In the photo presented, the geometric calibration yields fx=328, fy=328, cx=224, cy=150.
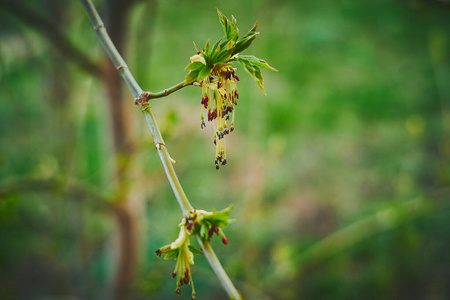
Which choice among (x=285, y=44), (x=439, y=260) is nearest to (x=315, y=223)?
(x=439, y=260)

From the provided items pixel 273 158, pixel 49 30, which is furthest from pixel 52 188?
pixel 273 158

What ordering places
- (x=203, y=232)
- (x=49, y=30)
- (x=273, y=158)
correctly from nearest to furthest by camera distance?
(x=203, y=232) → (x=49, y=30) → (x=273, y=158)

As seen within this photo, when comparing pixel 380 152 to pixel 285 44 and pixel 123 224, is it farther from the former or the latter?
pixel 123 224

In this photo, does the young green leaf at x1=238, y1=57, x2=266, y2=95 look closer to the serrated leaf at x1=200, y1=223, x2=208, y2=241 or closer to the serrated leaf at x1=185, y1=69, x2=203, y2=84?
the serrated leaf at x1=185, y1=69, x2=203, y2=84

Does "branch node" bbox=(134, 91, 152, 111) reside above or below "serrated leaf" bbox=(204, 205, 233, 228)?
above

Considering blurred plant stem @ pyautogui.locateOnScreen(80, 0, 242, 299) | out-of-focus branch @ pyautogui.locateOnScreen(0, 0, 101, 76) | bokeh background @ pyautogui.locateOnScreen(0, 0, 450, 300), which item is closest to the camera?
blurred plant stem @ pyautogui.locateOnScreen(80, 0, 242, 299)

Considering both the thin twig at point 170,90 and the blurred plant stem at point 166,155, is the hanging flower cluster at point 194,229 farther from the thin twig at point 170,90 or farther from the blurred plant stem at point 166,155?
the thin twig at point 170,90

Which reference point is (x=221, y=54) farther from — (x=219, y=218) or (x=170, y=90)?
(x=219, y=218)

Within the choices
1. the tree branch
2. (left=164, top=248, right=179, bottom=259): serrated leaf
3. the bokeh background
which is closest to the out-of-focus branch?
the bokeh background
